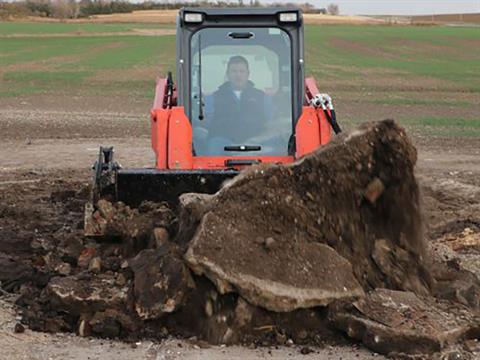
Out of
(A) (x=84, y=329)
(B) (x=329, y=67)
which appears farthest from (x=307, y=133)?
(B) (x=329, y=67)

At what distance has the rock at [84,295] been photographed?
6.22 meters

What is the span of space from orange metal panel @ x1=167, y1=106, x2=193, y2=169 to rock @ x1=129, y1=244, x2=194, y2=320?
6.76ft

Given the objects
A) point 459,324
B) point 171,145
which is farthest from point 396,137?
point 171,145

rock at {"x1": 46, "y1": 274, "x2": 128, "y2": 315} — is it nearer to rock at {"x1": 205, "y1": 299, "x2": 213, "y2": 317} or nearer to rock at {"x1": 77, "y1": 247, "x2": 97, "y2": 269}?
rock at {"x1": 77, "y1": 247, "x2": 97, "y2": 269}

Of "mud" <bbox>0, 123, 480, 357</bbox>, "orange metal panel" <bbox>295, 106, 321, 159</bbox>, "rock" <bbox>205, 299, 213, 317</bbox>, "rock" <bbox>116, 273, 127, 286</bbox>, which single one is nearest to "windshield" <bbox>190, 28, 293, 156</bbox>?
"orange metal panel" <bbox>295, 106, 321, 159</bbox>

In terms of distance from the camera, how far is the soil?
5.96 m

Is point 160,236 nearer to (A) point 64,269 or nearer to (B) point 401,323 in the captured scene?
(A) point 64,269

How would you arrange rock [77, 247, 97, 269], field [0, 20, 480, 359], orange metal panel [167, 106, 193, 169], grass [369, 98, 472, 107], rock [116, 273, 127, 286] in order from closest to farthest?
rock [116, 273, 127, 286]
rock [77, 247, 97, 269]
orange metal panel [167, 106, 193, 169]
field [0, 20, 480, 359]
grass [369, 98, 472, 107]

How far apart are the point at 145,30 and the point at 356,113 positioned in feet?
197

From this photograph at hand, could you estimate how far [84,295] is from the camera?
626cm

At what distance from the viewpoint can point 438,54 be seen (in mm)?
53781

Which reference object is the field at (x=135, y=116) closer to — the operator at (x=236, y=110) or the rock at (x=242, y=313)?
the rock at (x=242, y=313)

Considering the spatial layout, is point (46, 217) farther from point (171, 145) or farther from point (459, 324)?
point (459, 324)

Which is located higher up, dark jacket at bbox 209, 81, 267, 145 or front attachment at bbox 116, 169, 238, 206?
dark jacket at bbox 209, 81, 267, 145
